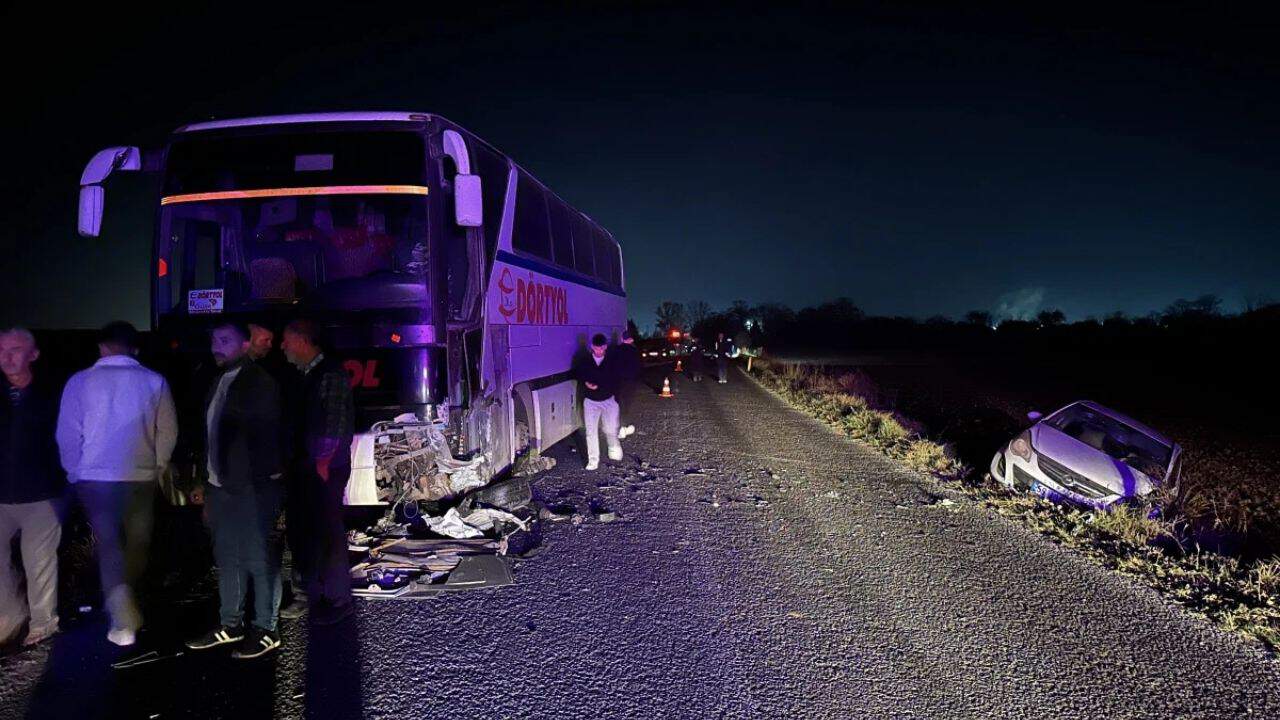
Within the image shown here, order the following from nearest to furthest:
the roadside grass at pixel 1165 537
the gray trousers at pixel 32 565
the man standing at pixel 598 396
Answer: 1. the gray trousers at pixel 32 565
2. the roadside grass at pixel 1165 537
3. the man standing at pixel 598 396

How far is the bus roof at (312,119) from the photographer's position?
18.1 ft

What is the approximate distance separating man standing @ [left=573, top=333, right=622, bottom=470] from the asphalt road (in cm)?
249

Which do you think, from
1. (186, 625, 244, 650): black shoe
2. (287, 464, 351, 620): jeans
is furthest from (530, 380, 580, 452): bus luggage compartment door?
(186, 625, 244, 650): black shoe

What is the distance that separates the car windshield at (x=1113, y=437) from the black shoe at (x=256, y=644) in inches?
347

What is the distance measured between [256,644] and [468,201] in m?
3.54

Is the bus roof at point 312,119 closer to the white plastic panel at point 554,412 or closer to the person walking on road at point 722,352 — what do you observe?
the white plastic panel at point 554,412

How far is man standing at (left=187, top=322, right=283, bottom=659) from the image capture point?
3.45m

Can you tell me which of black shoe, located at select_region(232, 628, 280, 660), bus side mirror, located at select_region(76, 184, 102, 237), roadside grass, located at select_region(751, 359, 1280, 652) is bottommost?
roadside grass, located at select_region(751, 359, 1280, 652)

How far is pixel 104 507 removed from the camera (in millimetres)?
3547

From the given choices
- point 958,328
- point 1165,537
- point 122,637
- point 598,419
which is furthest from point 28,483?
point 958,328

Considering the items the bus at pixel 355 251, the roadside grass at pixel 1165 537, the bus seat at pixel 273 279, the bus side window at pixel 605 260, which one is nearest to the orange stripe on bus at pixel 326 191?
the bus at pixel 355 251

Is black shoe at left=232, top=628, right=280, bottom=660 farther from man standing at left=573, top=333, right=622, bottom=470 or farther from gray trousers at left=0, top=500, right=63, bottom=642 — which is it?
man standing at left=573, top=333, right=622, bottom=470

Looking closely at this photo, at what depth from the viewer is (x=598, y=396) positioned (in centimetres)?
854

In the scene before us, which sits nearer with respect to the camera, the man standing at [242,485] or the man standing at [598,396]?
the man standing at [242,485]
